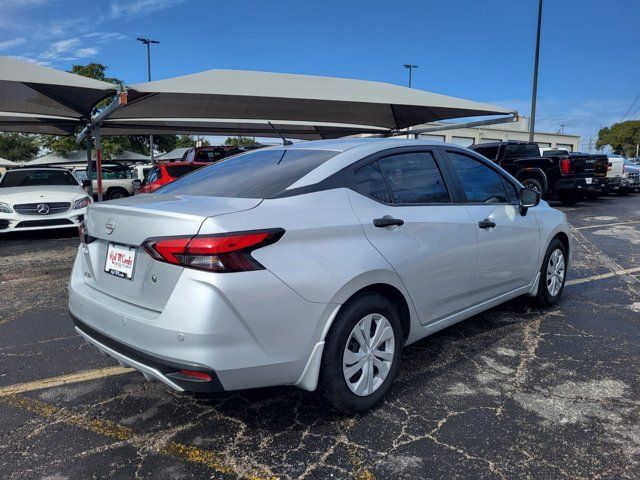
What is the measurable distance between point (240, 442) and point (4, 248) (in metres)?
7.89

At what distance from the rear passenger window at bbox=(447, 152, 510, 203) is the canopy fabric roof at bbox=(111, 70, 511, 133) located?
21.0 feet

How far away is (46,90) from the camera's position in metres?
9.20

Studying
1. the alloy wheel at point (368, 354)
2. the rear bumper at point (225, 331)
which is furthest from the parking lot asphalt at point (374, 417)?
the rear bumper at point (225, 331)

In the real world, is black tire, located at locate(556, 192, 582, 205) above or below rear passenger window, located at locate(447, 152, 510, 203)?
below

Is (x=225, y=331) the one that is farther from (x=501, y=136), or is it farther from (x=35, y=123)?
(x=501, y=136)

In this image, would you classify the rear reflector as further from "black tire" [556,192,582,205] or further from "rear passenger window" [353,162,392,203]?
"black tire" [556,192,582,205]

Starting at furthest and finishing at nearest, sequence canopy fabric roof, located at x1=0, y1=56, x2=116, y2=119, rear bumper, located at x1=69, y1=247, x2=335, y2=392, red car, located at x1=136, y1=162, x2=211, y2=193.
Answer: red car, located at x1=136, y1=162, x2=211, y2=193
canopy fabric roof, located at x1=0, y1=56, x2=116, y2=119
rear bumper, located at x1=69, y1=247, x2=335, y2=392

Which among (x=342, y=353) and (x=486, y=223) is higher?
(x=486, y=223)

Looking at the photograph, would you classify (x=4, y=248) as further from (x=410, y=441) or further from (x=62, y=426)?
(x=410, y=441)

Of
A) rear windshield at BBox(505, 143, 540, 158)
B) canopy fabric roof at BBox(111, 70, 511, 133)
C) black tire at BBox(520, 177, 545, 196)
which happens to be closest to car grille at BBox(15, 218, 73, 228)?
canopy fabric roof at BBox(111, 70, 511, 133)

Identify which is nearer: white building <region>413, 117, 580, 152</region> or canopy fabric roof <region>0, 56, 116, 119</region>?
canopy fabric roof <region>0, 56, 116, 119</region>

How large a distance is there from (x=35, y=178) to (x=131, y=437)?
9.66 metres

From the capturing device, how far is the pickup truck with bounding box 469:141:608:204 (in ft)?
46.0

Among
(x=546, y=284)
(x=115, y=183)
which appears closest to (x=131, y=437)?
(x=546, y=284)
